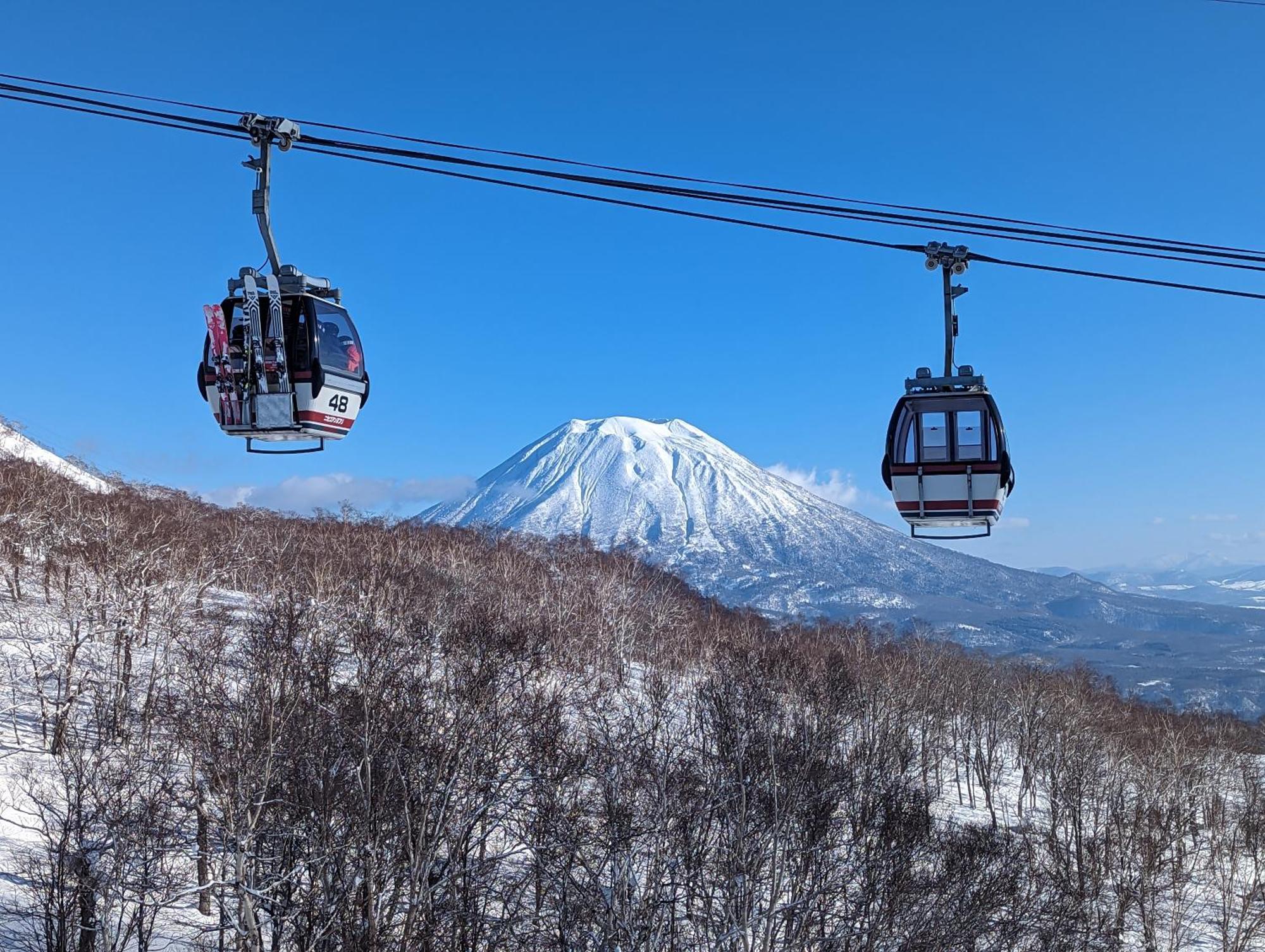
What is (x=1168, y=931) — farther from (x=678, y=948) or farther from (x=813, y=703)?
(x=678, y=948)

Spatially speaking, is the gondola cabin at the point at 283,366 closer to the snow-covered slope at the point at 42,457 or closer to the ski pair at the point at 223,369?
the ski pair at the point at 223,369

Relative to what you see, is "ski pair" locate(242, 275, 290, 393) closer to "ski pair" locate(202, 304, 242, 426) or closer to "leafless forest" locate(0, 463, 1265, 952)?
"ski pair" locate(202, 304, 242, 426)

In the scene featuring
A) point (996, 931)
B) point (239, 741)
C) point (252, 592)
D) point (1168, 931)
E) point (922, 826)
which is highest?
point (252, 592)

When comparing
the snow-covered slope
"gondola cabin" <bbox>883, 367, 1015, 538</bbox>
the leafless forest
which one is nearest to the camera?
"gondola cabin" <bbox>883, 367, 1015, 538</bbox>

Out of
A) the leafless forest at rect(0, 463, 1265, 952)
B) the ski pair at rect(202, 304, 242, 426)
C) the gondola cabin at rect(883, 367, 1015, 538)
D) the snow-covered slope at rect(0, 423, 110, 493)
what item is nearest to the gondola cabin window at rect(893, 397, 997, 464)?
the gondola cabin at rect(883, 367, 1015, 538)

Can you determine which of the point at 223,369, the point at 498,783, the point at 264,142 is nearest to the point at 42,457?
the point at 498,783

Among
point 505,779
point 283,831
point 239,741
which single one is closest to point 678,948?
point 505,779
